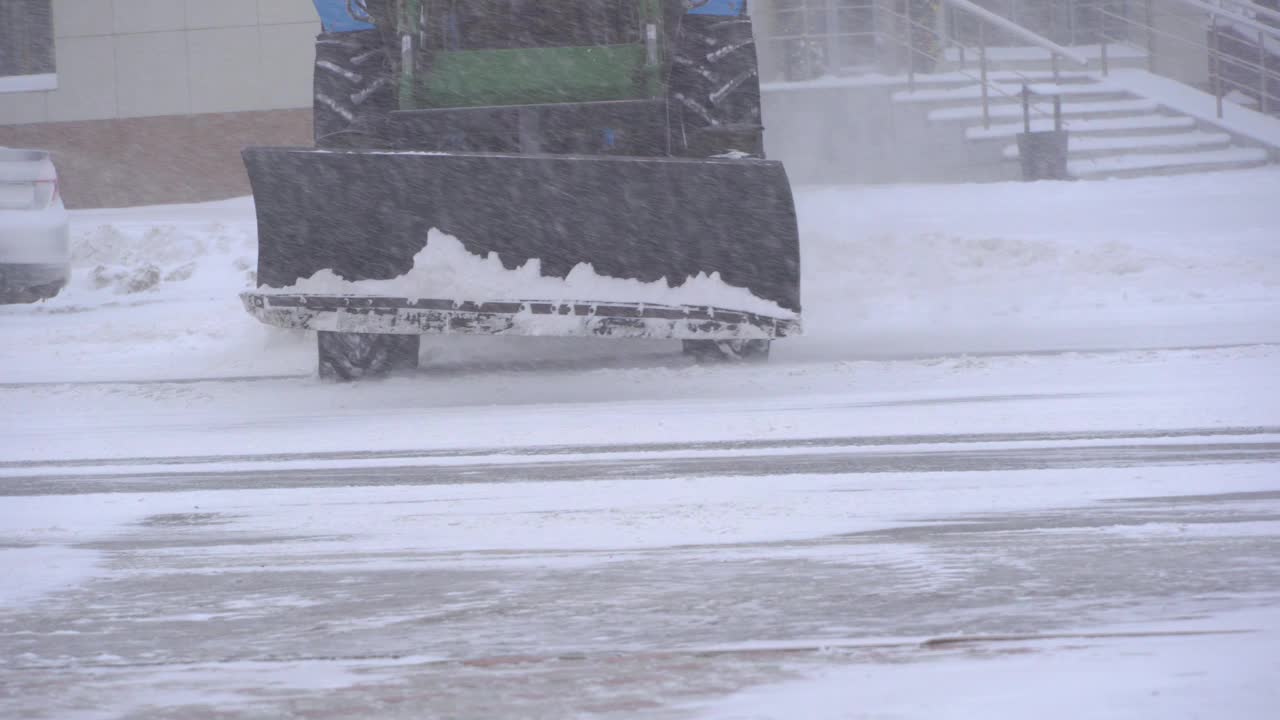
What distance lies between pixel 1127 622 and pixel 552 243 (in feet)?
14.8

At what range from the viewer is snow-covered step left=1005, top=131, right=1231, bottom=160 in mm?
15570

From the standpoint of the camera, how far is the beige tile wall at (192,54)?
18469mm

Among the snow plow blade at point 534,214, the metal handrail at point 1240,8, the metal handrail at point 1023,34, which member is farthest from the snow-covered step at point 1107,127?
the snow plow blade at point 534,214

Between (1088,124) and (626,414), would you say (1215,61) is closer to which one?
(1088,124)

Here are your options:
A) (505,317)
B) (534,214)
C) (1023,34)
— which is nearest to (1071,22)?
(1023,34)

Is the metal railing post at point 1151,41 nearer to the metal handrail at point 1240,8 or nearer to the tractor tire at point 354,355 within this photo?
the metal handrail at point 1240,8

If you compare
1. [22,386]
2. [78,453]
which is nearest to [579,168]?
[78,453]

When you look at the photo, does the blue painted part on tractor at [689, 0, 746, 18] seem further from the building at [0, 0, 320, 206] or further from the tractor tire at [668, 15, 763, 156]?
the building at [0, 0, 320, 206]

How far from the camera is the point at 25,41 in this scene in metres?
19.5

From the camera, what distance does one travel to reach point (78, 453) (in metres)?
5.46

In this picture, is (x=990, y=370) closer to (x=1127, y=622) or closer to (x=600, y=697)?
(x=1127, y=622)

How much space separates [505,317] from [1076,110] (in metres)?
11.9

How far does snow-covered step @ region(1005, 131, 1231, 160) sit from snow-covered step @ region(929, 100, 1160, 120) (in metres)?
0.75

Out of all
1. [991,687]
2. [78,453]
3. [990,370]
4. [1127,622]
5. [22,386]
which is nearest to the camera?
[991,687]
